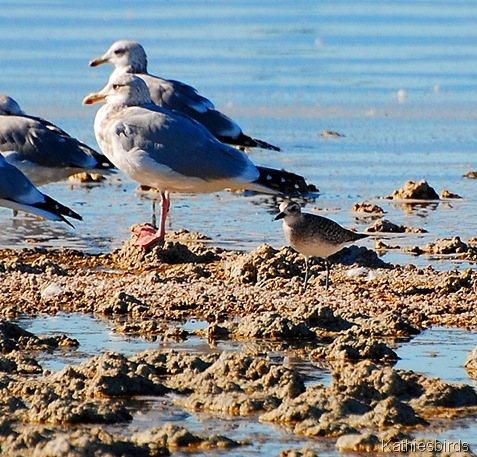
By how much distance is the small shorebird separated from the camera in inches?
356

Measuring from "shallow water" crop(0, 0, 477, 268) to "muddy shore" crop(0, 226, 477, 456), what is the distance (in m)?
1.08

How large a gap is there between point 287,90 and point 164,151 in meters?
8.98

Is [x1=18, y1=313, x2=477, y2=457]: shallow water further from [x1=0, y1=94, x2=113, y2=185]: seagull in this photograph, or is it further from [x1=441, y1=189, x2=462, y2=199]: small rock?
[x1=441, y1=189, x2=462, y2=199]: small rock

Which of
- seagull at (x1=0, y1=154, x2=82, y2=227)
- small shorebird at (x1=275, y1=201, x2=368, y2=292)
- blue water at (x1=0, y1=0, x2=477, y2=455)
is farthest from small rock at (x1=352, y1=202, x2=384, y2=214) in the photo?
small shorebird at (x1=275, y1=201, x2=368, y2=292)

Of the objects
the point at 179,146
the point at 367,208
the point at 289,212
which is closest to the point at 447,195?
the point at 367,208

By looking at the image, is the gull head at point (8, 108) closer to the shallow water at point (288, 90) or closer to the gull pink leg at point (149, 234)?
the shallow water at point (288, 90)

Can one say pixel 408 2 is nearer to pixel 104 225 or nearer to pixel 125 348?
pixel 104 225

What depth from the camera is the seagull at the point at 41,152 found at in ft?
41.5

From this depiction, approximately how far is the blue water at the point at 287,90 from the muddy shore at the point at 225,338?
11.5 inches

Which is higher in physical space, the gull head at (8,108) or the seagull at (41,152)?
the gull head at (8,108)

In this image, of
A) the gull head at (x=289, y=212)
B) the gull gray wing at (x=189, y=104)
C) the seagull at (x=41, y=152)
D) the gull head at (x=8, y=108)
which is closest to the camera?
the gull head at (x=289, y=212)

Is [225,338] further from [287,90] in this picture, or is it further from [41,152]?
[287,90]

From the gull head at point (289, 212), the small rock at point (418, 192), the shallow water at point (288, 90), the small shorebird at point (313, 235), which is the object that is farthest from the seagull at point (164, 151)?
the small shorebird at point (313, 235)

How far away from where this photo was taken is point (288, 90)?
2017 centimetres
